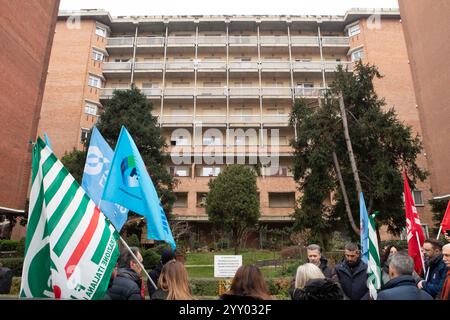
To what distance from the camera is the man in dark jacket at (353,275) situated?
480 centimetres

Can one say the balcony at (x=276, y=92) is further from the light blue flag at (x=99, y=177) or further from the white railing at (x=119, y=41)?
the light blue flag at (x=99, y=177)

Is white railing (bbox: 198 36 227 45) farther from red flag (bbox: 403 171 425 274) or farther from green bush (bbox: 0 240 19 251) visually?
red flag (bbox: 403 171 425 274)

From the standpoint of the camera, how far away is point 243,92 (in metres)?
33.8

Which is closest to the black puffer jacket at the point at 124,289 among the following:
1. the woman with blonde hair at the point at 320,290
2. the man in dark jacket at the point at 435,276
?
the woman with blonde hair at the point at 320,290

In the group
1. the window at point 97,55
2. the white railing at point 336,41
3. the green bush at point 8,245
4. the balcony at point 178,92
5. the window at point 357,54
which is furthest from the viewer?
the white railing at point 336,41

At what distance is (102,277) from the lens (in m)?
3.34

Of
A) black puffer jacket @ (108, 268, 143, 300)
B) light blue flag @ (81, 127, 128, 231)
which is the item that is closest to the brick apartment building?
light blue flag @ (81, 127, 128, 231)

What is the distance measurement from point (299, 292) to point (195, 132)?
30.8 metres

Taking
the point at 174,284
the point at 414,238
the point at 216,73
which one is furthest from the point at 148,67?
the point at 174,284

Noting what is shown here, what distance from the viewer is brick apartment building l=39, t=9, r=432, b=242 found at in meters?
32.4

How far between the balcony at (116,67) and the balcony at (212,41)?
732 centimetres

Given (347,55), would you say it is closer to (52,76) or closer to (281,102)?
(281,102)

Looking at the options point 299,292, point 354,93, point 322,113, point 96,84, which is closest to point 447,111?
point 354,93

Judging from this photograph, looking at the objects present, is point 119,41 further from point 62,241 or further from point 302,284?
point 302,284
